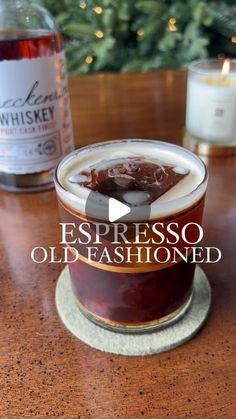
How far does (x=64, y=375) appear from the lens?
1.02ft

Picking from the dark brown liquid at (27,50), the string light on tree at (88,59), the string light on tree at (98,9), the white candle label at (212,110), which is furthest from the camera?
the string light on tree at (88,59)

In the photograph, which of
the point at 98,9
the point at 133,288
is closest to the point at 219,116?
the point at 133,288

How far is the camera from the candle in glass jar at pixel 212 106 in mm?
613

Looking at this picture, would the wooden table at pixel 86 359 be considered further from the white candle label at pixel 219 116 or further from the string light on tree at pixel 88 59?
the string light on tree at pixel 88 59

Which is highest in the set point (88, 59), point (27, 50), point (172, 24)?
→ point (27, 50)

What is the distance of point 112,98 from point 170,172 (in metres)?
0.56

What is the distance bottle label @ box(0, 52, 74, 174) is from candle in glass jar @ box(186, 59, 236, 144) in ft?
0.64

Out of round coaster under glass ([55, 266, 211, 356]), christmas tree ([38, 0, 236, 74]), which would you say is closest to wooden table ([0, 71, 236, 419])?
round coaster under glass ([55, 266, 211, 356])

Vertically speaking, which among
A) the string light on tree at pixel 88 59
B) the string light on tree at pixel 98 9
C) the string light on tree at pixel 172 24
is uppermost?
the string light on tree at pixel 98 9

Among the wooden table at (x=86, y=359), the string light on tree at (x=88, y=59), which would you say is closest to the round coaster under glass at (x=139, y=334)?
the wooden table at (x=86, y=359)

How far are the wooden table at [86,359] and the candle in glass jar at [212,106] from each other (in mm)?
138

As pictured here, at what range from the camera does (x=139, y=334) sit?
A: 34cm

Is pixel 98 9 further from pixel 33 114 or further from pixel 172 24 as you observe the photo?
pixel 33 114

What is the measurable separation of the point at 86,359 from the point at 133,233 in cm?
11
